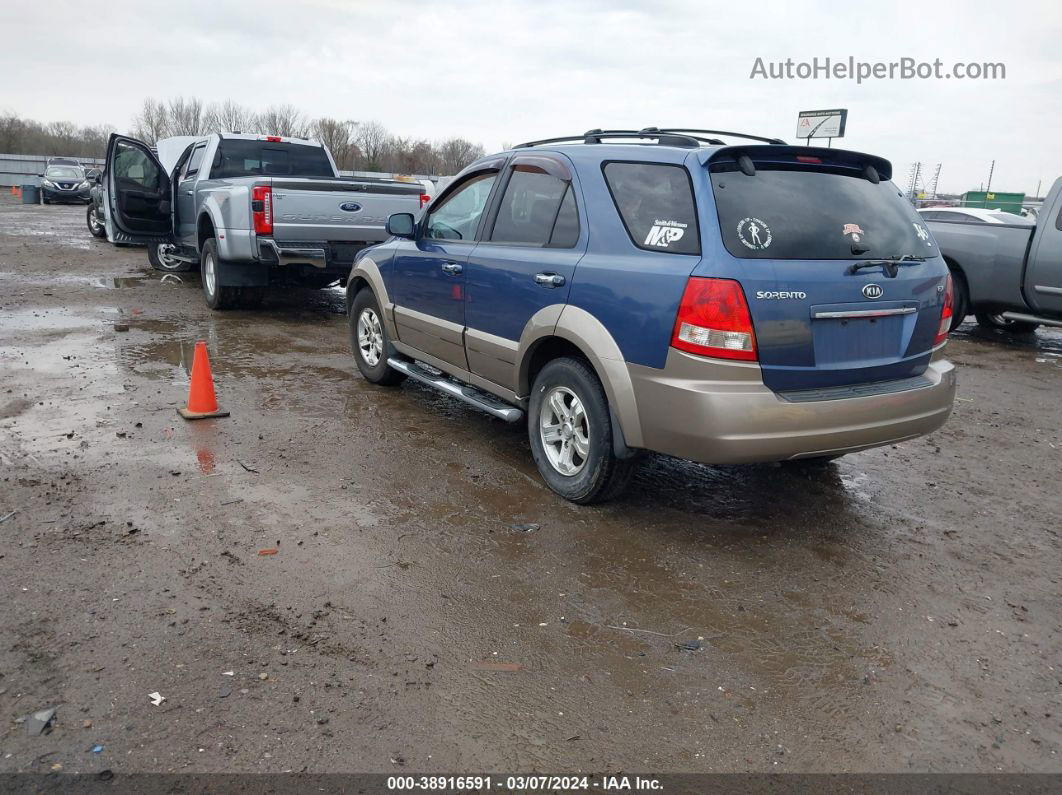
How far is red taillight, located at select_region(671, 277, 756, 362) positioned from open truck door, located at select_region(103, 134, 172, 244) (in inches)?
406

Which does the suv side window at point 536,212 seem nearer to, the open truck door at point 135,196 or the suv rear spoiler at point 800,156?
the suv rear spoiler at point 800,156

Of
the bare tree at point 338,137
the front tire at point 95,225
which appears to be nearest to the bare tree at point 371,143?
the bare tree at point 338,137

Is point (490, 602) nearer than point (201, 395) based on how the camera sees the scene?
Yes

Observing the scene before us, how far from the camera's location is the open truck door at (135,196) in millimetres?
11688

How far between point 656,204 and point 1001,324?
369 inches

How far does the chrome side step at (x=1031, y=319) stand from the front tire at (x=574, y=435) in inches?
299

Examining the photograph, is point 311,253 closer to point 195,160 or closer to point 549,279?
point 195,160

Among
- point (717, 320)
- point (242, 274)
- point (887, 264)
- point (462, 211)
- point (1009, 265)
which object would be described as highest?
point (462, 211)

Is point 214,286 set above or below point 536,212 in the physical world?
below

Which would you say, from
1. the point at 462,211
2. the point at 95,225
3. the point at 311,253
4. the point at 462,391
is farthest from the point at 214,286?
the point at 95,225

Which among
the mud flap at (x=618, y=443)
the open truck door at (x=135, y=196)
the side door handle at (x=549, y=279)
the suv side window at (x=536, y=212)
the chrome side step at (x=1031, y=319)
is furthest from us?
the open truck door at (x=135, y=196)

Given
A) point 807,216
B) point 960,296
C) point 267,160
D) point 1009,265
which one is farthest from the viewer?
point 267,160

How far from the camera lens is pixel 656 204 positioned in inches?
158

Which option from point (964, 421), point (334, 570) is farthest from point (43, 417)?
point (964, 421)
